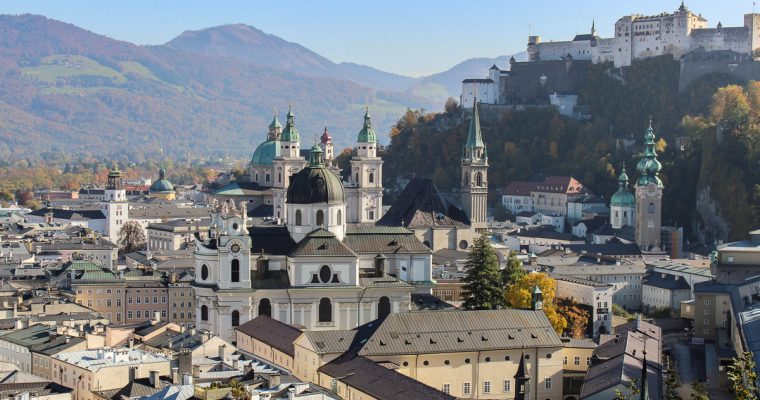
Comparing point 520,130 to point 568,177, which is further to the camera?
point 520,130

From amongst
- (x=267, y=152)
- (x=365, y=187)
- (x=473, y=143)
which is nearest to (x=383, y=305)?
(x=473, y=143)

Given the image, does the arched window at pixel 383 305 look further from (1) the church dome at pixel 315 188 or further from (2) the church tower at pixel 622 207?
(2) the church tower at pixel 622 207

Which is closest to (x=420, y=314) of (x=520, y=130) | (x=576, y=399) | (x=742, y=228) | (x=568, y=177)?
(x=576, y=399)

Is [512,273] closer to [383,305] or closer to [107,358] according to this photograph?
[383,305]

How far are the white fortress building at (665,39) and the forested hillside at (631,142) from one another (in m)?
1.22

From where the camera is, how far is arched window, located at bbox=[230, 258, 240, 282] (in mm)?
67750

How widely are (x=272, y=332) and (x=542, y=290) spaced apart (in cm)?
1930

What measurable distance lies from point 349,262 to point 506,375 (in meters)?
13.7

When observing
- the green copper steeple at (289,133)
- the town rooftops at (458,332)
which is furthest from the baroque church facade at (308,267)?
the green copper steeple at (289,133)

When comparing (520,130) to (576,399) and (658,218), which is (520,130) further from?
(576,399)

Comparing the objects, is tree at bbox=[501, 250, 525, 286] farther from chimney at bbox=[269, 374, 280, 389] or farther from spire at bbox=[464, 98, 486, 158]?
chimney at bbox=[269, 374, 280, 389]

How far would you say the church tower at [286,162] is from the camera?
371 ft

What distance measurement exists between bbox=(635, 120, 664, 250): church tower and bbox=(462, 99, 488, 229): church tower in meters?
12.3

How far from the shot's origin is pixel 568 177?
129 m
